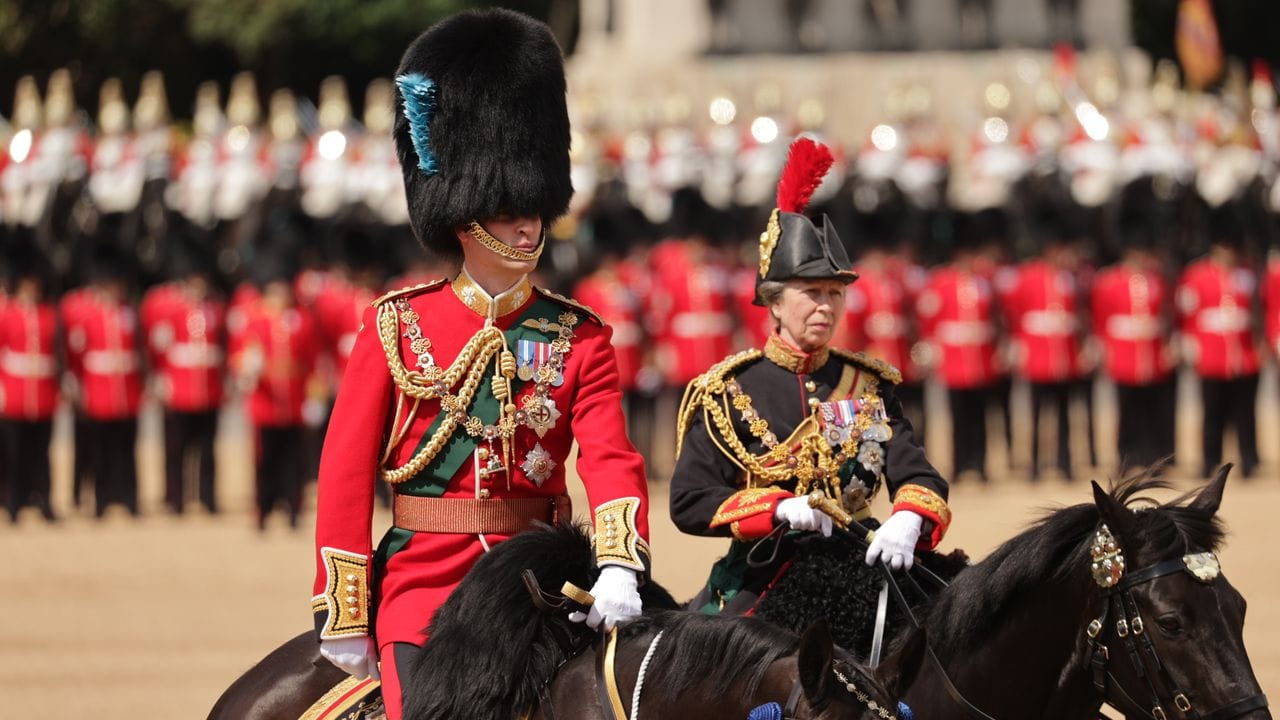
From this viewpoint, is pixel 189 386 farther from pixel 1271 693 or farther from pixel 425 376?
pixel 425 376

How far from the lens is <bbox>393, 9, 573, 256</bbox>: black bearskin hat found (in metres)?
3.95

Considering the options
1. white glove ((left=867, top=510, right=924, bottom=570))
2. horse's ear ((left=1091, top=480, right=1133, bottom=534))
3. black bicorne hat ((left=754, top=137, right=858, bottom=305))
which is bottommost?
white glove ((left=867, top=510, right=924, bottom=570))

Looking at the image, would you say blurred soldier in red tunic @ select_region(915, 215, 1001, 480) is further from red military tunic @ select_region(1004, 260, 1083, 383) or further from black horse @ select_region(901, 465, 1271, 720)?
black horse @ select_region(901, 465, 1271, 720)

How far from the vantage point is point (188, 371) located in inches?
513

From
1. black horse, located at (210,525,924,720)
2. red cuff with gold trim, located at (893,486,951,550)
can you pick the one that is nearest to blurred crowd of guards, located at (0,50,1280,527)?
red cuff with gold trim, located at (893,486,951,550)

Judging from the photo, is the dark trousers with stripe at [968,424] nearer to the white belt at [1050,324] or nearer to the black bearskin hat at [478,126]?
the white belt at [1050,324]

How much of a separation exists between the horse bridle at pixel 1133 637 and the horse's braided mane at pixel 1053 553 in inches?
1.2

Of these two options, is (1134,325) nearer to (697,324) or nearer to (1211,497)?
(697,324)

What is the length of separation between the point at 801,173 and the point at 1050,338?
959 centimetres

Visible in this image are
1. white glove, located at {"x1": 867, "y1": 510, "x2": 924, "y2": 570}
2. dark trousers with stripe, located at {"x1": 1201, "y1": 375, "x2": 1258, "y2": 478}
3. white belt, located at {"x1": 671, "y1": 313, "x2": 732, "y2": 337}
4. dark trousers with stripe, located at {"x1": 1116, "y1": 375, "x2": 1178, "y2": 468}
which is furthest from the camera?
white belt, located at {"x1": 671, "y1": 313, "x2": 732, "y2": 337}

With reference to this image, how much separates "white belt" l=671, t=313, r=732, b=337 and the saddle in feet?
33.5

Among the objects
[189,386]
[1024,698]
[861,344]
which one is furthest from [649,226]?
[1024,698]

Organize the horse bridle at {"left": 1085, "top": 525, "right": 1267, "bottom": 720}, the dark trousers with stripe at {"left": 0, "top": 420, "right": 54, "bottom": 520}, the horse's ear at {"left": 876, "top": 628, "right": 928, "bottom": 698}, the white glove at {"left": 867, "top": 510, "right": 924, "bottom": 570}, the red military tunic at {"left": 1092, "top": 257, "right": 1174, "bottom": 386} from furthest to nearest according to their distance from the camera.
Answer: the red military tunic at {"left": 1092, "top": 257, "right": 1174, "bottom": 386}, the dark trousers with stripe at {"left": 0, "top": 420, "right": 54, "bottom": 520}, the white glove at {"left": 867, "top": 510, "right": 924, "bottom": 570}, the horse bridle at {"left": 1085, "top": 525, "right": 1267, "bottom": 720}, the horse's ear at {"left": 876, "top": 628, "right": 928, "bottom": 698}

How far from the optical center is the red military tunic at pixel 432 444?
380 centimetres
